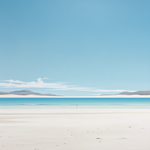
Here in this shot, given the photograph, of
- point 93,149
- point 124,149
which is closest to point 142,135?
point 124,149

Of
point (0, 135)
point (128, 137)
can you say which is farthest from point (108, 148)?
point (0, 135)

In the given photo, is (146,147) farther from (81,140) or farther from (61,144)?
Answer: (61,144)

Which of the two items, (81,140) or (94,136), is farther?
(94,136)

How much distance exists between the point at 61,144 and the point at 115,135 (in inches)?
135

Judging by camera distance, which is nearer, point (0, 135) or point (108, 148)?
point (108, 148)

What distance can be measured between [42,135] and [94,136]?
295 centimetres

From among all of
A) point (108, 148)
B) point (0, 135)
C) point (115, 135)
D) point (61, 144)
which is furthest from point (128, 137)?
point (0, 135)

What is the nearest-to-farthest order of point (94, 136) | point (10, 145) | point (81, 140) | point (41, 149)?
1. point (41, 149)
2. point (10, 145)
3. point (81, 140)
4. point (94, 136)

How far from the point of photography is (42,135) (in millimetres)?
10953

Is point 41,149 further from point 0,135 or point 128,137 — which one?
point 128,137

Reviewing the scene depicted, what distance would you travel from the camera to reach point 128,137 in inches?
408

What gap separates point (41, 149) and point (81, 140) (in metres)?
2.34

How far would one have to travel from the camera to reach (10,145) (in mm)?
8930

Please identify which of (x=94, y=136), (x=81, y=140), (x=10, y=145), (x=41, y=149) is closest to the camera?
(x=41, y=149)
